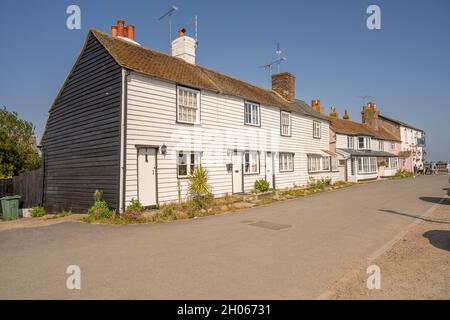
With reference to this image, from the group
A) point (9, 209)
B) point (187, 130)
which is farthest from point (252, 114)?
point (9, 209)

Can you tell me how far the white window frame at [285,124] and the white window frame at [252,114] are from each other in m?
2.90

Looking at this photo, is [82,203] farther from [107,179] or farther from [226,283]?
[226,283]

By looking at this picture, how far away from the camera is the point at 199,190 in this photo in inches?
515

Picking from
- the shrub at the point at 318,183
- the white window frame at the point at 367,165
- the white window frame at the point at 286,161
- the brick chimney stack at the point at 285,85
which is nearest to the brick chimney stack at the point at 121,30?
the white window frame at the point at 286,161

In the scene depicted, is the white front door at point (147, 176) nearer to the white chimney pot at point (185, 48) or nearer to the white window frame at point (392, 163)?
the white chimney pot at point (185, 48)

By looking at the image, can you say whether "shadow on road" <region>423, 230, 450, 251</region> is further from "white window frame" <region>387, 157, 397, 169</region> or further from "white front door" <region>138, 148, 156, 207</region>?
"white window frame" <region>387, 157, 397, 169</region>

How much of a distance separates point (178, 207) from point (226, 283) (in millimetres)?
7780

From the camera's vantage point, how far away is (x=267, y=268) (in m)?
5.25

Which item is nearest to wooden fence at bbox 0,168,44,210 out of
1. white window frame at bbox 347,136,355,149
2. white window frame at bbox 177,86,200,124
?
white window frame at bbox 177,86,200,124

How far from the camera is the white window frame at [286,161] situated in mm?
20672

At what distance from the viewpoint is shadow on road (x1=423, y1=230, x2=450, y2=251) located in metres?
6.49

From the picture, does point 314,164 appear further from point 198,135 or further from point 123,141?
point 123,141
